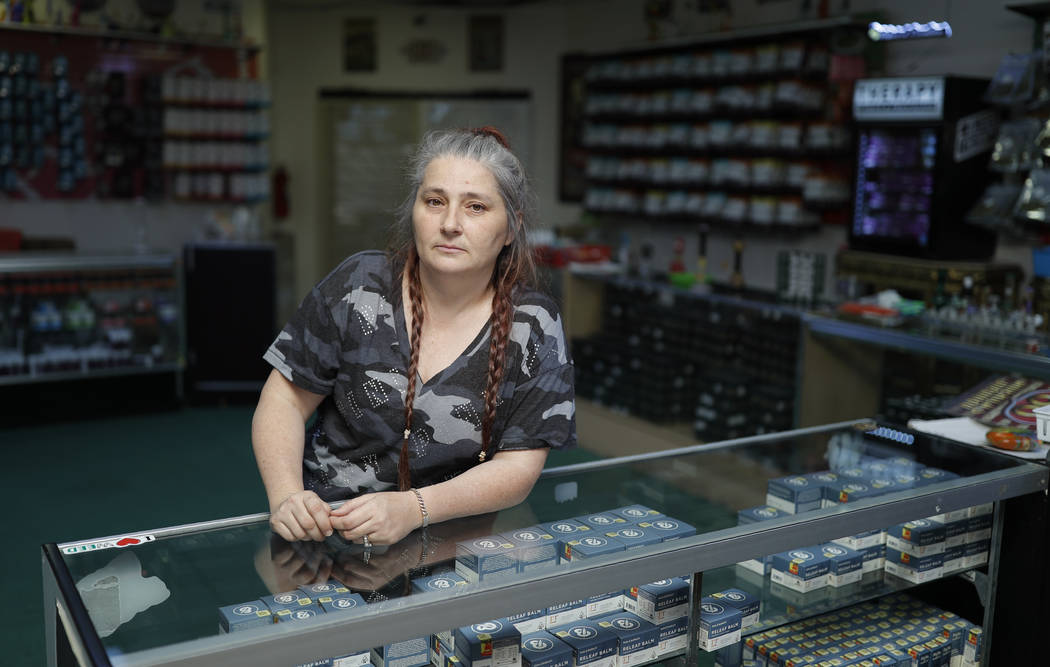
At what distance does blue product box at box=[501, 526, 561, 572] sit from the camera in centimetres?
159

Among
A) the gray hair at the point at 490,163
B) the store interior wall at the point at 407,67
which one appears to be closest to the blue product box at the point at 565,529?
the gray hair at the point at 490,163

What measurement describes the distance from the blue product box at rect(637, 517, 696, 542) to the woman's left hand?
47 centimetres

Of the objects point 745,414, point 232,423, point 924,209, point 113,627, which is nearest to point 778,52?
point 924,209

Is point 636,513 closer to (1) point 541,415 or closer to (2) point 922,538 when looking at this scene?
(1) point 541,415

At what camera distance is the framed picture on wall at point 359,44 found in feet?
31.7

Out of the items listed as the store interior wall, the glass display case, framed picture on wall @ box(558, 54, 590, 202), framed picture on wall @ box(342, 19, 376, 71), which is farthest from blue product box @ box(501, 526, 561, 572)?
framed picture on wall @ box(342, 19, 376, 71)

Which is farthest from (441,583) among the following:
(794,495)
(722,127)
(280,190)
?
(280,190)

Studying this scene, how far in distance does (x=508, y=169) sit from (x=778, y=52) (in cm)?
530

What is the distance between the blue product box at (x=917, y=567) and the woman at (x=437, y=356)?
91 centimetres

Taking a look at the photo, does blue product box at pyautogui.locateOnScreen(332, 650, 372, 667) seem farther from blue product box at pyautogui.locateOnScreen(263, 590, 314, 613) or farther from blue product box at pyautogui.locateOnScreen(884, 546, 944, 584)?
blue product box at pyautogui.locateOnScreen(884, 546, 944, 584)

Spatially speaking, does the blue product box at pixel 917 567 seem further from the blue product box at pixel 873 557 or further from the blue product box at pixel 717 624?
the blue product box at pixel 717 624

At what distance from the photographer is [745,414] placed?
553 cm

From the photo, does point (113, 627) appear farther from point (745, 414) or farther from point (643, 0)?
point (643, 0)

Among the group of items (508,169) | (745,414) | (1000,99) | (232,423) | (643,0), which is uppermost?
(643,0)
